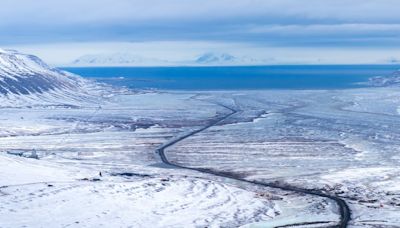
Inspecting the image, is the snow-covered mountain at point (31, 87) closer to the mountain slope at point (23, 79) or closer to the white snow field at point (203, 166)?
the mountain slope at point (23, 79)

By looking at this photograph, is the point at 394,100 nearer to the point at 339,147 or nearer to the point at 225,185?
the point at 339,147

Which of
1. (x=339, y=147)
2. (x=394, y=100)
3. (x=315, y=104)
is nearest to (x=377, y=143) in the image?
(x=339, y=147)

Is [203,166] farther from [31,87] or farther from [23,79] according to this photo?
[23,79]

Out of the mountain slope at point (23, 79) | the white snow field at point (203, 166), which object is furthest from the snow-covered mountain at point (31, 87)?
the white snow field at point (203, 166)

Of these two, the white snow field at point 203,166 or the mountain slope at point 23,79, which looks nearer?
the white snow field at point 203,166

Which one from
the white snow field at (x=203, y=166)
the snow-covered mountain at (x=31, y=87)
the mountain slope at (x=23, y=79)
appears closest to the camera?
the white snow field at (x=203, y=166)

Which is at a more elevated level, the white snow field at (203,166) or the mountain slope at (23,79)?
the mountain slope at (23,79)

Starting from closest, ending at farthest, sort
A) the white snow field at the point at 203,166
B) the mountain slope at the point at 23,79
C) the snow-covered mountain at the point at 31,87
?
the white snow field at the point at 203,166 → the snow-covered mountain at the point at 31,87 → the mountain slope at the point at 23,79
